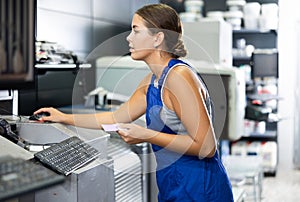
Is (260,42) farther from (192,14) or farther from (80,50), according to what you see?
(80,50)

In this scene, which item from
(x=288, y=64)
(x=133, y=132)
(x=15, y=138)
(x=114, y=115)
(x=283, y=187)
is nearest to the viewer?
(x=133, y=132)

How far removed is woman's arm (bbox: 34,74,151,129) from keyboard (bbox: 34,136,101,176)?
0.19 meters

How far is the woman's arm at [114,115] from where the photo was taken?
7.04 feet

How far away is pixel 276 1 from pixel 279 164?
198cm

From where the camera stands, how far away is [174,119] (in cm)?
189

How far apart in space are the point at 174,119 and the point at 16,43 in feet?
2.46

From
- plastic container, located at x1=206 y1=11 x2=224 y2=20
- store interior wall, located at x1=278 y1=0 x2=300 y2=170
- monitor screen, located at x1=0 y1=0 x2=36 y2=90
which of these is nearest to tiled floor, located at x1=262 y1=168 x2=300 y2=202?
store interior wall, located at x1=278 y1=0 x2=300 y2=170

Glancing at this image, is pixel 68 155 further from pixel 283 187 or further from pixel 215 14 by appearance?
pixel 215 14

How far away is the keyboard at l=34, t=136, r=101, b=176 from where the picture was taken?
1758 mm

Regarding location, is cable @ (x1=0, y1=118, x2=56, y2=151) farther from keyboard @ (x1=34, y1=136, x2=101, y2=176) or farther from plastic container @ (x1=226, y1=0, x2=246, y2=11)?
plastic container @ (x1=226, y1=0, x2=246, y2=11)

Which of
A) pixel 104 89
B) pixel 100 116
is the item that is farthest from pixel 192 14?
pixel 100 116

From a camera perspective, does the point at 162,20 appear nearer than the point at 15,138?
Yes

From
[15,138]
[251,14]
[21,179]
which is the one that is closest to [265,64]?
[251,14]

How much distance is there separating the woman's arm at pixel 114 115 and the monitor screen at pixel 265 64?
3.82 meters
